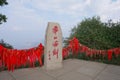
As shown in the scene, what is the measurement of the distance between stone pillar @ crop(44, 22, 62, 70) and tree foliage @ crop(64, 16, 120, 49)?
25.4ft

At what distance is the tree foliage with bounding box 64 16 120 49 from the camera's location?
42.1 ft

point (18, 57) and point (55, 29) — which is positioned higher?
point (55, 29)

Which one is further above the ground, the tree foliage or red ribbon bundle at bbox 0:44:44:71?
the tree foliage

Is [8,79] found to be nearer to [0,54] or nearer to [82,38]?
[0,54]

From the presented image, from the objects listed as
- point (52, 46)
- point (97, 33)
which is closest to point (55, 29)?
point (52, 46)

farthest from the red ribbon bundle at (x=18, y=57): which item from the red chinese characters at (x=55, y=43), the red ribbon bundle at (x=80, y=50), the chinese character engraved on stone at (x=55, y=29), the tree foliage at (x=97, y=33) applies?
the tree foliage at (x=97, y=33)

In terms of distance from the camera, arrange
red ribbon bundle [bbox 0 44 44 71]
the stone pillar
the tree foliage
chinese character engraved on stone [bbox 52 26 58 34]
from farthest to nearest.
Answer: the tree foliage < chinese character engraved on stone [bbox 52 26 58 34] < the stone pillar < red ribbon bundle [bbox 0 44 44 71]

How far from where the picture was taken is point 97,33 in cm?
1405

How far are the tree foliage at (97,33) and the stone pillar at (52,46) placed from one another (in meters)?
7.73

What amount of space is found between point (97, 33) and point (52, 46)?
28.5 ft

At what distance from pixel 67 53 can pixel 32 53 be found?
307 cm

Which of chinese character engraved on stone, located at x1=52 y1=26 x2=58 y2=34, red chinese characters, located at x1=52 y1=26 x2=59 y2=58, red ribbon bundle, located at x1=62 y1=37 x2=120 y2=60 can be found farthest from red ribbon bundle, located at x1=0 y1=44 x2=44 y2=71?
red ribbon bundle, located at x1=62 y1=37 x2=120 y2=60

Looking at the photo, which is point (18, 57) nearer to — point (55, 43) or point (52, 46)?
point (52, 46)

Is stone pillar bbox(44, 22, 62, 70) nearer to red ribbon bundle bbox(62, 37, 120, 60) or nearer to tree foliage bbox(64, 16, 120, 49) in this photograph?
red ribbon bundle bbox(62, 37, 120, 60)
